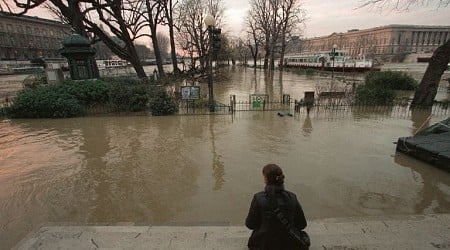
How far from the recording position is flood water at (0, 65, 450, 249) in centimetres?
543

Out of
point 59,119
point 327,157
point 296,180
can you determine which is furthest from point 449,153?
point 59,119

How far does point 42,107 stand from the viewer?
13.3 meters

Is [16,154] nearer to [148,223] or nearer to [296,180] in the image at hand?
[148,223]

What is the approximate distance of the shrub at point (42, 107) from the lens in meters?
13.3

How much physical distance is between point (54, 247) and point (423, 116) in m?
15.4

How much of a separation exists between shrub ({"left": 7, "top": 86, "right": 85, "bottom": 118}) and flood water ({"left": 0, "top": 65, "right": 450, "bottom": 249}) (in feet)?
5.12

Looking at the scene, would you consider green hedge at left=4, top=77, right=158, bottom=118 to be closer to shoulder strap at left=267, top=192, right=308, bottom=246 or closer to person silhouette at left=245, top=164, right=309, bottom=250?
person silhouette at left=245, top=164, right=309, bottom=250

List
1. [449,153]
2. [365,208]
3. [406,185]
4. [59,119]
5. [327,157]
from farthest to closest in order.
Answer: [59,119]
[327,157]
[449,153]
[406,185]
[365,208]

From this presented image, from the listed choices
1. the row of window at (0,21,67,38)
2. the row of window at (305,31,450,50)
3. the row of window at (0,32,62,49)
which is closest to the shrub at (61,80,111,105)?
the row of window at (0,21,67,38)

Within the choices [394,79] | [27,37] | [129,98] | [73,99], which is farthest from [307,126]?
[27,37]

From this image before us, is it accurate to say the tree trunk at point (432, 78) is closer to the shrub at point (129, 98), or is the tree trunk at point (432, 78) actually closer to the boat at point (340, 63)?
the shrub at point (129, 98)

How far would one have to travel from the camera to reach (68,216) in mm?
5289

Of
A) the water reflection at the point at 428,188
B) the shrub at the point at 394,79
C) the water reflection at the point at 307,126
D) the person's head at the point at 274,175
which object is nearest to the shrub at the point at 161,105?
the water reflection at the point at 307,126

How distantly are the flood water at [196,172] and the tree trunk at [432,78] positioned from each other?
525 centimetres
